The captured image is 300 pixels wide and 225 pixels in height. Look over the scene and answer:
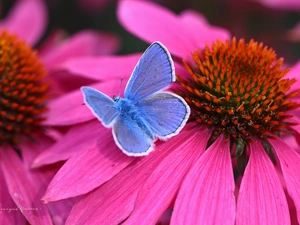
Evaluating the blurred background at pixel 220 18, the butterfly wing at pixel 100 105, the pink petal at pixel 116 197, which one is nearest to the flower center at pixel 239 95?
the pink petal at pixel 116 197

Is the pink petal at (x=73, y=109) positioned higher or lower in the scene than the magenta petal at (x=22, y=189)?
higher

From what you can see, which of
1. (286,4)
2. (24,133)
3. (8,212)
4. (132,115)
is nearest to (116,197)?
(132,115)

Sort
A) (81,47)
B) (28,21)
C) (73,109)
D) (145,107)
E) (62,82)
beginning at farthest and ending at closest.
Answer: (28,21) < (81,47) < (62,82) < (73,109) < (145,107)

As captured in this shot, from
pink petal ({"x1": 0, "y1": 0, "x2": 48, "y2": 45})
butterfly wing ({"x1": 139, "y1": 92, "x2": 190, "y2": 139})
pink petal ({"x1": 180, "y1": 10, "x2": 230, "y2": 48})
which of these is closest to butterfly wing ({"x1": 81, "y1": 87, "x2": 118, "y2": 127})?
butterfly wing ({"x1": 139, "y1": 92, "x2": 190, "y2": 139})

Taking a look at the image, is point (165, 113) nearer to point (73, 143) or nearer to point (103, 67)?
point (73, 143)

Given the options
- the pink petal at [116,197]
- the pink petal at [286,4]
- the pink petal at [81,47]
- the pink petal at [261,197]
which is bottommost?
the pink petal at [116,197]

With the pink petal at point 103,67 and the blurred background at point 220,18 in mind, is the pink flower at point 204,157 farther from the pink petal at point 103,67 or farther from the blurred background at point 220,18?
the blurred background at point 220,18
